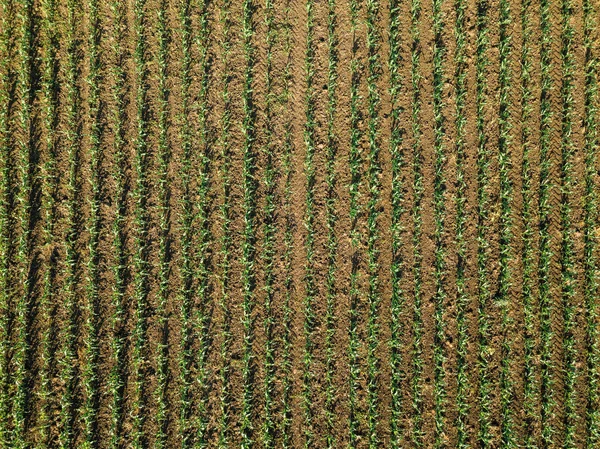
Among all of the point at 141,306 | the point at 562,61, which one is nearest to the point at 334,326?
the point at 141,306

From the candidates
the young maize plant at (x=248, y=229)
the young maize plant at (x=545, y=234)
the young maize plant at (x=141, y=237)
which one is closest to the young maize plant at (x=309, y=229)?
the young maize plant at (x=248, y=229)

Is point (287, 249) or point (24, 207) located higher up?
point (24, 207)

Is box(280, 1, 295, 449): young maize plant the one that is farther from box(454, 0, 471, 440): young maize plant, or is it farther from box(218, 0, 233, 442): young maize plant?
box(454, 0, 471, 440): young maize plant

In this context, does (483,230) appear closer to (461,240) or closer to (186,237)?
(461,240)

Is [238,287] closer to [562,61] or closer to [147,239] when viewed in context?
[147,239]

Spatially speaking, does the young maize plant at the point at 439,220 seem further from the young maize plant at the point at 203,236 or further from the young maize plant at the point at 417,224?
the young maize plant at the point at 203,236

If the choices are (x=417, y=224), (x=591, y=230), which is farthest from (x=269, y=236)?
(x=591, y=230)
